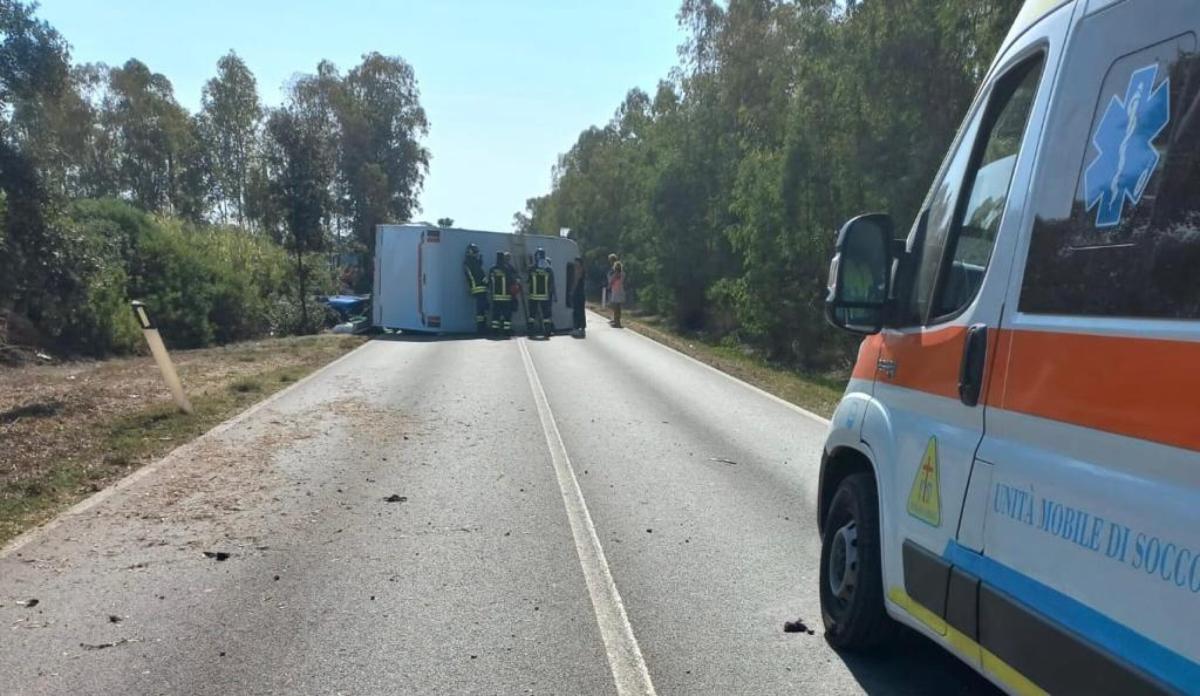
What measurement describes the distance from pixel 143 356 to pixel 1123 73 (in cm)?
2017

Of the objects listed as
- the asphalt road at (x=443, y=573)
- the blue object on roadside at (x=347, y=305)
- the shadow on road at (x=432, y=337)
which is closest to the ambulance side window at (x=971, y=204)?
the asphalt road at (x=443, y=573)

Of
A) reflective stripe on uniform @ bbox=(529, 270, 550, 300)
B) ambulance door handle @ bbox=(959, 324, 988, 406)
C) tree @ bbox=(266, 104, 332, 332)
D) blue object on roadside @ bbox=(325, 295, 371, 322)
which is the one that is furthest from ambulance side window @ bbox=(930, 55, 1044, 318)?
blue object on roadside @ bbox=(325, 295, 371, 322)

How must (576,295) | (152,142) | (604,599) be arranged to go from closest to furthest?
1. (604,599)
2. (576,295)
3. (152,142)

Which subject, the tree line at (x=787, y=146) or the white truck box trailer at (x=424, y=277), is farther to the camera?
the white truck box trailer at (x=424, y=277)

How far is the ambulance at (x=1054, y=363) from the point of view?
229 cm

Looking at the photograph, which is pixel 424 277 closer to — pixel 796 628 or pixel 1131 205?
pixel 796 628

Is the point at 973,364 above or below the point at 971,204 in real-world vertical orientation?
below

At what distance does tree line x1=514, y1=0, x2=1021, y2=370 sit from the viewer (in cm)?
1528

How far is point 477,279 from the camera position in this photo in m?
24.7

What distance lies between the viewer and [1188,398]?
216 cm

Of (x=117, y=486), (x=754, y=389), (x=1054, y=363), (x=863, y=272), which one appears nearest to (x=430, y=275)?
(x=754, y=389)

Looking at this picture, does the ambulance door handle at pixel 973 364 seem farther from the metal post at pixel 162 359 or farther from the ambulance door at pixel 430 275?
the ambulance door at pixel 430 275

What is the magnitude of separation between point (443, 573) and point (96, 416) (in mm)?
6969

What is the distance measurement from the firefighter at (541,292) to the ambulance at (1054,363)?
2164cm
